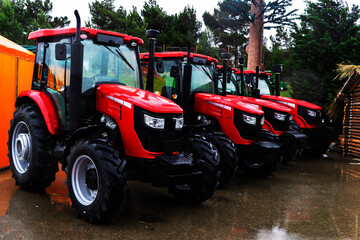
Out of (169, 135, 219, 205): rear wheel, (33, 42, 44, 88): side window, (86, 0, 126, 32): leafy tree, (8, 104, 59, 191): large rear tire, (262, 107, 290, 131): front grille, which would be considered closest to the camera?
(169, 135, 219, 205): rear wheel

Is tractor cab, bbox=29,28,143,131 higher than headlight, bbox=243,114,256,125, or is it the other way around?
tractor cab, bbox=29,28,143,131

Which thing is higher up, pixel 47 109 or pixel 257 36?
pixel 257 36

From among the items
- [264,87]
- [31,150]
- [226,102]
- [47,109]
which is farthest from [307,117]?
[31,150]

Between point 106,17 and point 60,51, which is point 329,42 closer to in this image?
point 60,51

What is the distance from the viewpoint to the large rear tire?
5.69 m

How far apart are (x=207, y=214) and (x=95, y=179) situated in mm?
1703

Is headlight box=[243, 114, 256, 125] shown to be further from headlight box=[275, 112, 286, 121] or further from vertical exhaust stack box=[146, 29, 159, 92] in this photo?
vertical exhaust stack box=[146, 29, 159, 92]

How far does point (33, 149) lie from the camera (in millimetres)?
5730

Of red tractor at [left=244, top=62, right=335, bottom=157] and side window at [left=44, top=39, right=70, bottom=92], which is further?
red tractor at [left=244, top=62, right=335, bottom=157]

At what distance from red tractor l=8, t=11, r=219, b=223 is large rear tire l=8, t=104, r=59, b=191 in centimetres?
2

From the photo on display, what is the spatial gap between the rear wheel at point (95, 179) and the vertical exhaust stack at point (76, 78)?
41 centimetres

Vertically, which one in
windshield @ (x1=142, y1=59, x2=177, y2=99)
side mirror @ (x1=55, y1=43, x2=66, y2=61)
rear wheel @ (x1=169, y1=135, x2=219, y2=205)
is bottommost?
rear wheel @ (x1=169, y1=135, x2=219, y2=205)

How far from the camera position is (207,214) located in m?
5.36

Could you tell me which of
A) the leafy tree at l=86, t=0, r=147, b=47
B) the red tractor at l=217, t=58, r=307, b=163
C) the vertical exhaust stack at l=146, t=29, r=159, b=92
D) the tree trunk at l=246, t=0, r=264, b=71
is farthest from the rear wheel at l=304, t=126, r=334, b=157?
the leafy tree at l=86, t=0, r=147, b=47
